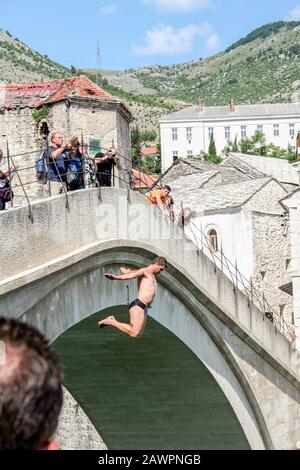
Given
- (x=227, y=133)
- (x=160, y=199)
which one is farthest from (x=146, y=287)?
(x=227, y=133)

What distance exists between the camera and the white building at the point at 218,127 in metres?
97.4

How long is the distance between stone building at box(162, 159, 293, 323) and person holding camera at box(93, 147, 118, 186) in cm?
1569

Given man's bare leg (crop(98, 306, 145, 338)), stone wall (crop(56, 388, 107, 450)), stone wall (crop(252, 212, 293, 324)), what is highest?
man's bare leg (crop(98, 306, 145, 338))

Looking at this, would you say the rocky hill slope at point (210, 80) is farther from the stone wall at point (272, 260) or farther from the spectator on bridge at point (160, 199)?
the spectator on bridge at point (160, 199)

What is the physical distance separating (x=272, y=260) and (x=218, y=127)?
69.2 meters

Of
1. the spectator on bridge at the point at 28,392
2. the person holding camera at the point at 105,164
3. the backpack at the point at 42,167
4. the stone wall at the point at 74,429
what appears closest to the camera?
the spectator on bridge at the point at 28,392

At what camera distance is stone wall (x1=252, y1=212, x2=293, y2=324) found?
29609 mm

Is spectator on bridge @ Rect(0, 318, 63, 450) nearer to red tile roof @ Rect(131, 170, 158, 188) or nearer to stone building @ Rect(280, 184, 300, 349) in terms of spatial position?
red tile roof @ Rect(131, 170, 158, 188)

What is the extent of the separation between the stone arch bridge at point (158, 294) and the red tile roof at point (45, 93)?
9011mm

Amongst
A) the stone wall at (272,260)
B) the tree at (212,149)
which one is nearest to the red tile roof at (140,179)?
the stone wall at (272,260)

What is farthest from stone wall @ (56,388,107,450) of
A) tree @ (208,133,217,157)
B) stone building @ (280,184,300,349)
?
tree @ (208,133,217,157)

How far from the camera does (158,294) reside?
45.4 feet

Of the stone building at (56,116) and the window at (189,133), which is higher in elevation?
the stone building at (56,116)
